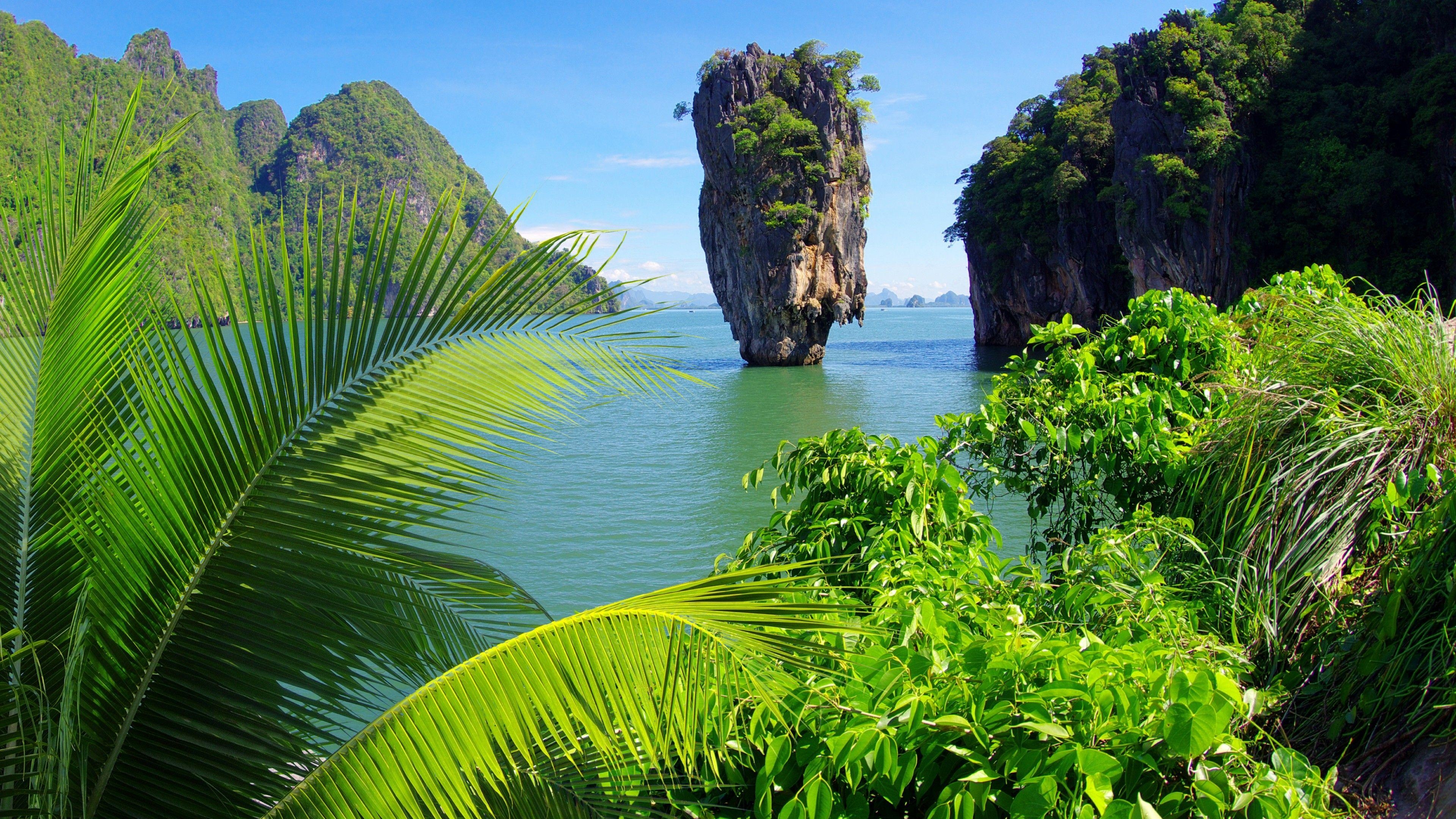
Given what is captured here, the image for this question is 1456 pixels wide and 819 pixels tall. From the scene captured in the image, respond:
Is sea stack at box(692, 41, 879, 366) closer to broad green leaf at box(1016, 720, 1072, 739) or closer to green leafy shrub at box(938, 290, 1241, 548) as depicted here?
green leafy shrub at box(938, 290, 1241, 548)

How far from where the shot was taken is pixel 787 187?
32.8 metres

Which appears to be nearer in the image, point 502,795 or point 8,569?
point 502,795

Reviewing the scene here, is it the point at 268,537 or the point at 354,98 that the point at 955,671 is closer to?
the point at 268,537

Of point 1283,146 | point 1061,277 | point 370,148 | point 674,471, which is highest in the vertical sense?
point 370,148

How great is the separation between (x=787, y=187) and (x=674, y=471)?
67.5ft

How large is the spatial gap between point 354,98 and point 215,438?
132090mm

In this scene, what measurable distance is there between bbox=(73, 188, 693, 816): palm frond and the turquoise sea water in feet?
0.92

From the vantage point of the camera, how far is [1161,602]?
2.22 meters

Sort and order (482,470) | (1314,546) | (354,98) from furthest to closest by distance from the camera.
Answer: (354,98)
(1314,546)
(482,470)

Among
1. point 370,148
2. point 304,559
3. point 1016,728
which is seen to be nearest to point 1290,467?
point 1016,728

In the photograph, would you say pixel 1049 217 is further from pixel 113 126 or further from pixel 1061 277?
pixel 113 126

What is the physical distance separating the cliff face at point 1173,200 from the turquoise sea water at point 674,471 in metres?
6.88

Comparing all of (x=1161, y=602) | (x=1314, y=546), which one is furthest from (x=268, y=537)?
(x=1314, y=546)

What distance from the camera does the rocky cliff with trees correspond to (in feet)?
81.3
